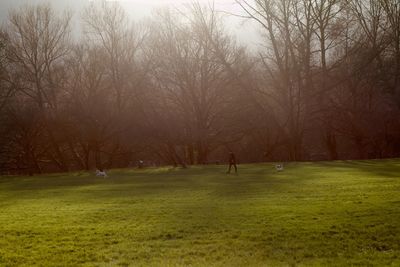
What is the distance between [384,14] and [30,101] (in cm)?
4274

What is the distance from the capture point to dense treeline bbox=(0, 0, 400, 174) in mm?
53594

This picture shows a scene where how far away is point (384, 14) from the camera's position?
6156cm

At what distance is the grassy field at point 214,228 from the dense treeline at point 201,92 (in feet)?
105

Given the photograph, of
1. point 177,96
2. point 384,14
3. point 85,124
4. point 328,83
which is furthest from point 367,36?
point 85,124

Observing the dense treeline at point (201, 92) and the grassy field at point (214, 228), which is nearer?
the grassy field at point (214, 228)

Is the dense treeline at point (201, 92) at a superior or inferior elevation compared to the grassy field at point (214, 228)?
superior

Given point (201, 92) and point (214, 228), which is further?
point (201, 92)

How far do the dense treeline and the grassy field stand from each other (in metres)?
32.0

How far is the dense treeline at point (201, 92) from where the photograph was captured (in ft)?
176

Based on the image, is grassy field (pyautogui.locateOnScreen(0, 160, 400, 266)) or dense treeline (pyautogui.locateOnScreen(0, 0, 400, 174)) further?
dense treeline (pyautogui.locateOnScreen(0, 0, 400, 174))

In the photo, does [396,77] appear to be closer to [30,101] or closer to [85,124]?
[85,124]

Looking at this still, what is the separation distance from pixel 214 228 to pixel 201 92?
47.6 metres

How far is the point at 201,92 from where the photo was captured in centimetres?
6125

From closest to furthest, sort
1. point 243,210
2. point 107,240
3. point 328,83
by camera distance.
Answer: point 107,240 → point 243,210 → point 328,83
